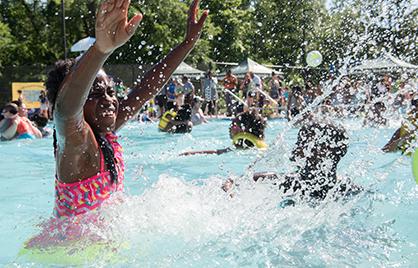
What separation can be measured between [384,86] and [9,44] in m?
21.8

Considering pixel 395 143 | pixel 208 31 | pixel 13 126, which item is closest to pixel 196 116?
pixel 13 126

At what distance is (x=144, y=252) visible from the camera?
113 inches

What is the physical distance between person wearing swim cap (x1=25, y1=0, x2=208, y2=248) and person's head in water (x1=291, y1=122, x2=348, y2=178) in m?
1.47

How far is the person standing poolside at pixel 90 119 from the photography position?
6.36 feet

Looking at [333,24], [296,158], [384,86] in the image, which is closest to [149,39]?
[333,24]

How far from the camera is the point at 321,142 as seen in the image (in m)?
4.00

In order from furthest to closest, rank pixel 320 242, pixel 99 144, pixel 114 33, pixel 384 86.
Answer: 1. pixel 384 86
2. pixel 320 242
3. pixel 99 144
4. pixel 114 33

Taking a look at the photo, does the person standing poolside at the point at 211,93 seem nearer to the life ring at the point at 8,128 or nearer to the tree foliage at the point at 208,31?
the tree foliage at the point at 208,31

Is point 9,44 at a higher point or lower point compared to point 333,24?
lower

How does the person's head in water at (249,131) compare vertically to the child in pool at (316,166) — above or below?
below

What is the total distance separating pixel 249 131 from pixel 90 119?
519 cm

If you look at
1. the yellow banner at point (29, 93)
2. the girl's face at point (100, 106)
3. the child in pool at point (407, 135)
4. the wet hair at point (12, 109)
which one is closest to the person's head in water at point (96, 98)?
the girl's face at point (100, 106)

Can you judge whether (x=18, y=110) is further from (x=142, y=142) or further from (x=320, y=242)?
(x=320, y=242)

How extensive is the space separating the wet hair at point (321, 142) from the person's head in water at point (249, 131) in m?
3.44
